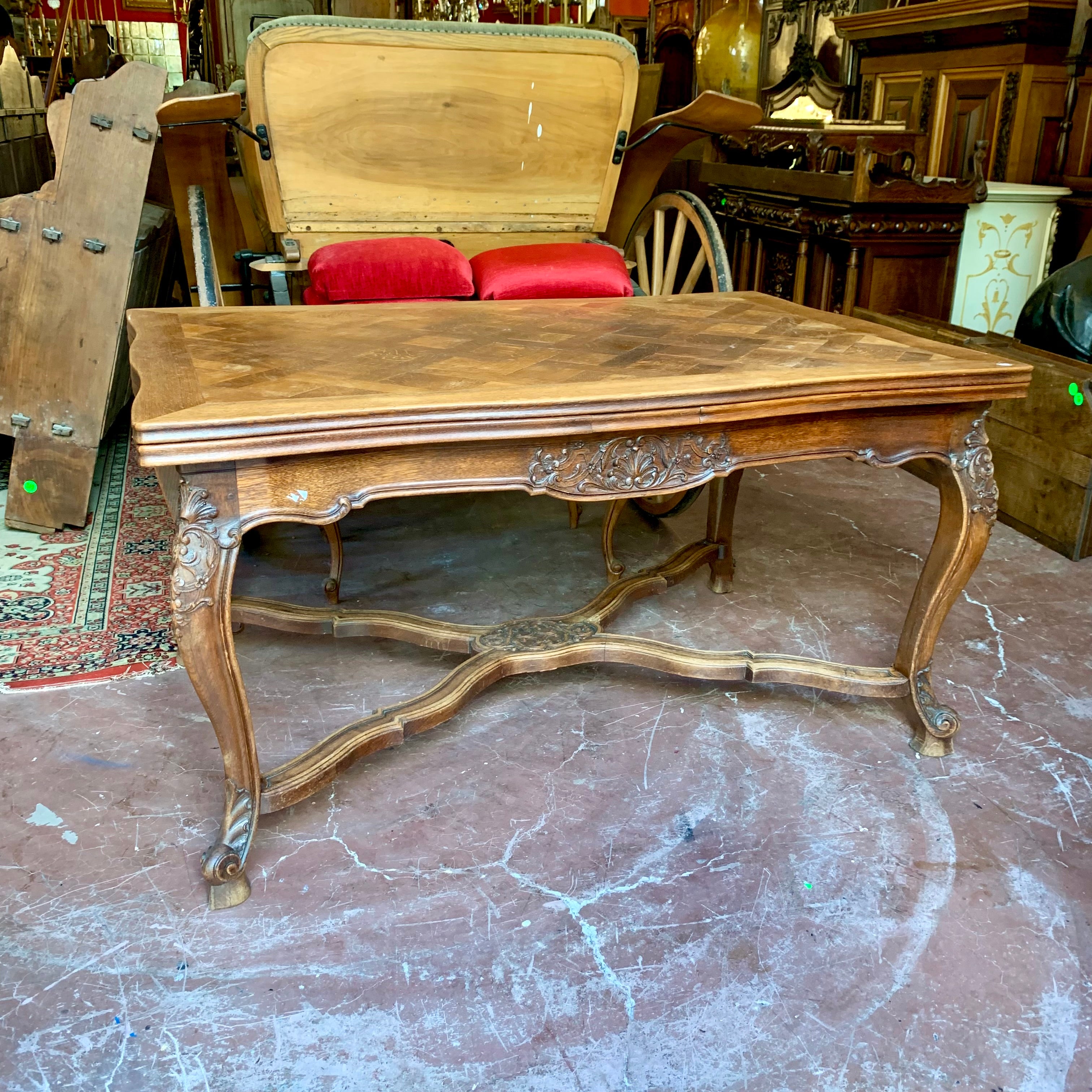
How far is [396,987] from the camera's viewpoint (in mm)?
1358

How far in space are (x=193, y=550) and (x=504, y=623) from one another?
0.85 metres

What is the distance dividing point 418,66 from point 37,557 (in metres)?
1.77

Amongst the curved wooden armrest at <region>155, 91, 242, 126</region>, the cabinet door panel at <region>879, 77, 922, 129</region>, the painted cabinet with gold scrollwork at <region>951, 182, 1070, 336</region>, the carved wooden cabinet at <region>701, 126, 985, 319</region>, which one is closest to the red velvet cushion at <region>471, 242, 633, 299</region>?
the curved wooden armrest at <region>155, 91, 242, 126</region>

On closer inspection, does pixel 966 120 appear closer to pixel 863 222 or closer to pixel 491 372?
pixel 863 222

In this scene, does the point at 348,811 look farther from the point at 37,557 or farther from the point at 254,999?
the point at 37,557

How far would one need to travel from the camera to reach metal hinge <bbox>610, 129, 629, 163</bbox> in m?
Result: 3.24

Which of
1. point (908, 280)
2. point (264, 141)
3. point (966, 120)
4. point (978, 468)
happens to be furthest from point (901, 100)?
point (978, 468)

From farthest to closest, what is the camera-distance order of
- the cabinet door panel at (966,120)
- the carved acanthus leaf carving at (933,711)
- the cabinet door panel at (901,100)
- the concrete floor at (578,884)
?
the cabinet door panel at (901,100), the cabinet door panel at (966,120), the carved acanthus leaf carving at (933,711), the concrete floor at (578,884)

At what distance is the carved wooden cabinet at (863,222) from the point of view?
155 inches

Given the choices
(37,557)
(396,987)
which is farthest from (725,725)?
(37,557)

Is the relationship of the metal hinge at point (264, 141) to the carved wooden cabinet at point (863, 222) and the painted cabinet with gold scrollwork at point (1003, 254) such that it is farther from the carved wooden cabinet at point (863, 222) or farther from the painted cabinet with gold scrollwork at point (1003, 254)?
the painted cabinet with gold scrollwork at point (1003, 254)

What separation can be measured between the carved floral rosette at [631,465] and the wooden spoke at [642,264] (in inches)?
73.1

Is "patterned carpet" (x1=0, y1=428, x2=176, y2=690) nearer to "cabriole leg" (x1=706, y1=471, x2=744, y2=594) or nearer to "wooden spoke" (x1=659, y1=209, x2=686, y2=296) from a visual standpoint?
"cabriole leg" (x1=706, y1=471, x2=744, y2=594)

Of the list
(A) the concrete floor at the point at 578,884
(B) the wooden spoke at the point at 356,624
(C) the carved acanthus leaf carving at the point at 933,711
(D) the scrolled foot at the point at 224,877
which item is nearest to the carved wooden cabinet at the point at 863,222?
(A) the concrete floor at the point at 578,884
